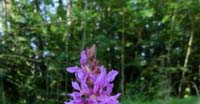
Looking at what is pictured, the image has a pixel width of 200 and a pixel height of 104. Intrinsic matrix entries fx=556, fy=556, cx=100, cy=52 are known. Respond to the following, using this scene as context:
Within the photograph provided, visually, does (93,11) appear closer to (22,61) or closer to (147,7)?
(147,7)

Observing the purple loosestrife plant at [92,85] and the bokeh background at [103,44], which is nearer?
the purple loosestrife plant at [92,85]

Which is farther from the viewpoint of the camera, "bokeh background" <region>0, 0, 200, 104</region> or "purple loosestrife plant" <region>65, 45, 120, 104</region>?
"bokeh background" <region>0, 0, 200, 104</region>

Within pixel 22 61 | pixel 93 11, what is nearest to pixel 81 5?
pixel 93 11

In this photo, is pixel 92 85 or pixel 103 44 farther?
pixel 103 44

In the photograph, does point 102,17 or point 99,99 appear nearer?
point 99,99
